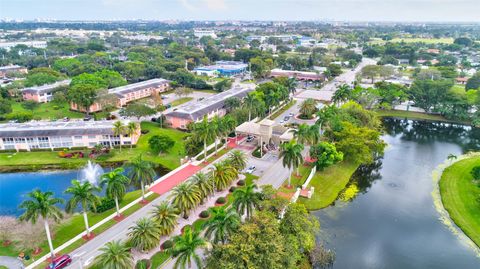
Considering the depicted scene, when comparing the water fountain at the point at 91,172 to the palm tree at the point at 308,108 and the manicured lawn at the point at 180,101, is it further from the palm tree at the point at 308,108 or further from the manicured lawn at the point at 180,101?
the palm tree at the point at 308,108

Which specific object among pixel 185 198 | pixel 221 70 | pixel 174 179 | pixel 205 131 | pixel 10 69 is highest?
pixel 10 69

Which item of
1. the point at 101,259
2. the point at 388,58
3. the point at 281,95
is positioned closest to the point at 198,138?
the point at 101,259

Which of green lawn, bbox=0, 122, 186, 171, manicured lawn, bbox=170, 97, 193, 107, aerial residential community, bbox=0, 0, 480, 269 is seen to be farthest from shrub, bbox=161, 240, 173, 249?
manicured lawn, bbox=170, 97, 193, 107

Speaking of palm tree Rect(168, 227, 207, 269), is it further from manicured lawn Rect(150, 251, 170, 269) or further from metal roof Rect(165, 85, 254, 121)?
metal roof Rect(165, 85, 254, 121)

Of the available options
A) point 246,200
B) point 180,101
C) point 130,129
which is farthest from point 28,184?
point 180,101

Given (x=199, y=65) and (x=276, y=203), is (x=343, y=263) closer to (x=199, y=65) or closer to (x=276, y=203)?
(x=276, y=203)

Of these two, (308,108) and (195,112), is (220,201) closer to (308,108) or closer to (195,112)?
(195,112)

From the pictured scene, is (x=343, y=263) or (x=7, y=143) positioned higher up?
(x=7, y=143)
